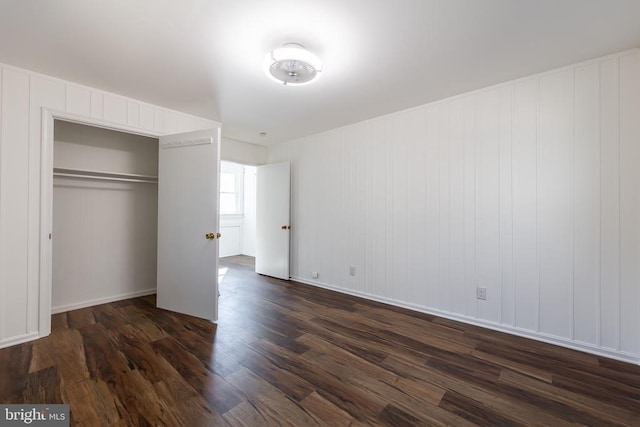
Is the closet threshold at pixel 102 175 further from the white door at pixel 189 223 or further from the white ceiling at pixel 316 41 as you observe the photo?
the white ceiling at pixel 316 41

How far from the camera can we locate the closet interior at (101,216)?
319cm

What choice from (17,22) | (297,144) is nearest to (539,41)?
(297,144)

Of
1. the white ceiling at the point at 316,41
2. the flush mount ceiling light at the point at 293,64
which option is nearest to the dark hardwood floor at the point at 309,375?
the flush mount ceiling light at the point at 293,64

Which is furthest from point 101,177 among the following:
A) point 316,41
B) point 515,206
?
point 515,206

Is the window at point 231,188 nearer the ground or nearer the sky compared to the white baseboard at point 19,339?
nearer the sky

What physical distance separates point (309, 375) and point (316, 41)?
2.41m

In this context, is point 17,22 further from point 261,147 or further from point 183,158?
point 261,147

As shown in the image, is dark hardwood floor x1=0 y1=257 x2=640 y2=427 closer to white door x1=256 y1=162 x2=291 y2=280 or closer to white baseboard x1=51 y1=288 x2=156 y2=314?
white baseboard x1=51 y1=288 x2=156 y2=314

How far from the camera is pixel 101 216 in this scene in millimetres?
3480

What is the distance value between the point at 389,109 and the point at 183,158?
2.50 meters

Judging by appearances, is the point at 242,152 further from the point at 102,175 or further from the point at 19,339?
the point at 19,339

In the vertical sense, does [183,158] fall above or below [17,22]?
below

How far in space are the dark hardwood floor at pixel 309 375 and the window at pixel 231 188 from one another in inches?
168

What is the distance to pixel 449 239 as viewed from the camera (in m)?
2.97
